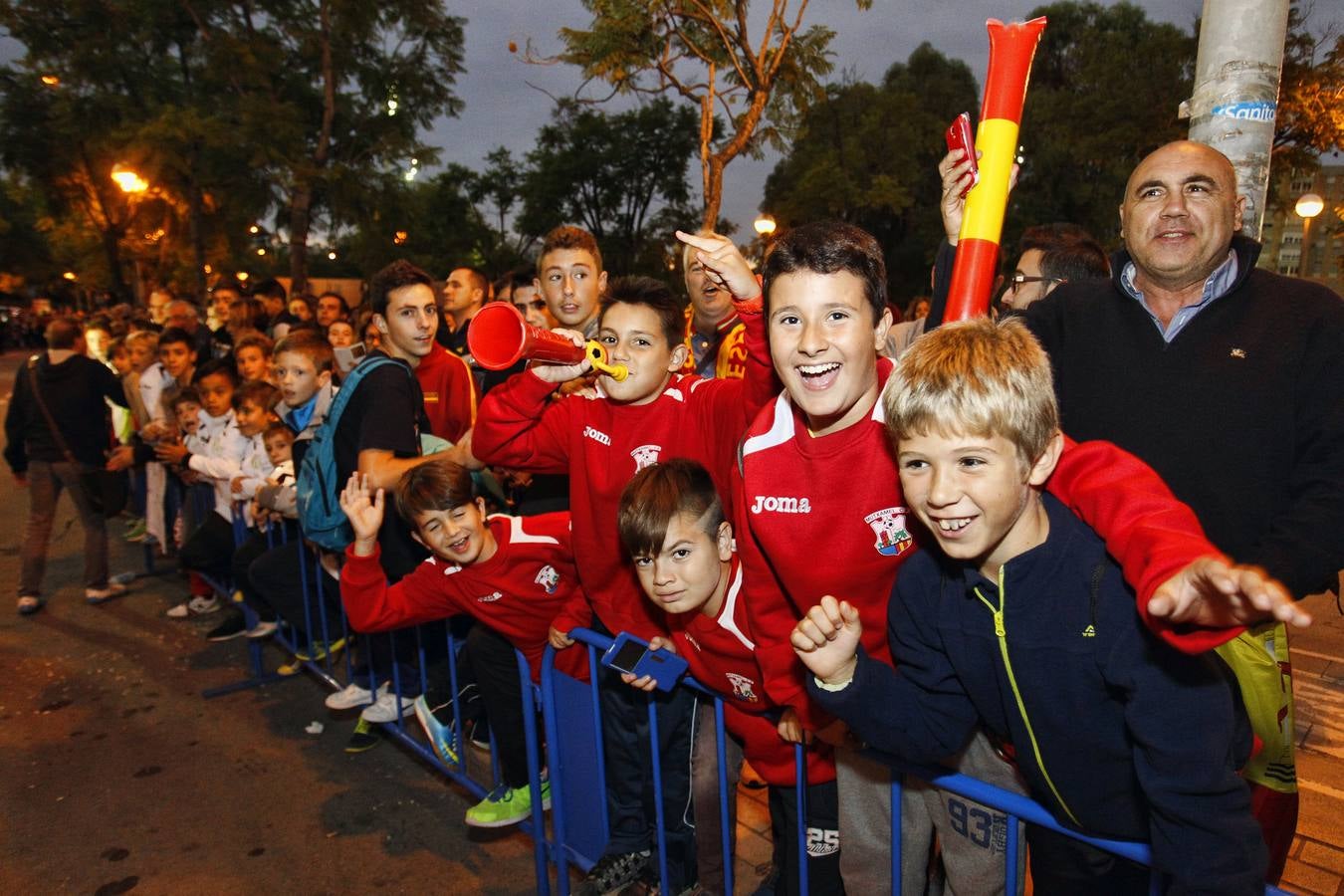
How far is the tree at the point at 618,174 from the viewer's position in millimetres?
36844

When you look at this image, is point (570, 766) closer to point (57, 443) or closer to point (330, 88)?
point (57, 443)

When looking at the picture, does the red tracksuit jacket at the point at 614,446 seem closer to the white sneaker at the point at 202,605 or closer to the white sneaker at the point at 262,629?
the white sneaker at the point at 262,629

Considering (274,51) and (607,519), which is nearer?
(607,519)

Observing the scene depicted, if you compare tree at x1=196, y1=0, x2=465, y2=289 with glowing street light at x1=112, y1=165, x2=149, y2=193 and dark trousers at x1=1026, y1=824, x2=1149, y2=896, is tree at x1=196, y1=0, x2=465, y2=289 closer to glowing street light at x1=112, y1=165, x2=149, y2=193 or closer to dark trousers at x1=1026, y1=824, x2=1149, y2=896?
glowing street light at x1=112, y1=165, x2=149, y2=193

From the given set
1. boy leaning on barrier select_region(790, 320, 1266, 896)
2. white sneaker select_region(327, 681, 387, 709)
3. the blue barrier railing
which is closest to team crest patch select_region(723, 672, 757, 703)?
the blue barrier railing

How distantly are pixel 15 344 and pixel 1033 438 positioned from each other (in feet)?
188

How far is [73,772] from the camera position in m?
4.38

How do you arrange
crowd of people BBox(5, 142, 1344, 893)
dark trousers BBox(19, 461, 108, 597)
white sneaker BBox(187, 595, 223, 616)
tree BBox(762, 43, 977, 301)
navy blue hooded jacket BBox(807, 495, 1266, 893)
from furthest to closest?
tree BBox(762, 43, 977, 301) → dark trousers BBox(19, 461, 108, 597) → white sneaker BBox(187, 595, 223, 616) → crowd of people BBox(5, 142, 1344, 893) → navy blue hooded jacket BBox(807, 495, 1266, 893)

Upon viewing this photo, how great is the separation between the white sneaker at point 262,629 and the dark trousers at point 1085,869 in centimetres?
500

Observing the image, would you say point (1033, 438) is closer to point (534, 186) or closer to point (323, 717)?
point (323, 717)

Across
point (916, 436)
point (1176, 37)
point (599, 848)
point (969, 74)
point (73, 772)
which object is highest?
point (969, 74)

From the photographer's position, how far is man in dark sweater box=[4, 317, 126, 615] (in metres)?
6.76

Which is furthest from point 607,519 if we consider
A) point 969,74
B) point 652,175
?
point 969,74

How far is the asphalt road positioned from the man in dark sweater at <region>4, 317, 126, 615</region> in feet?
3.03
